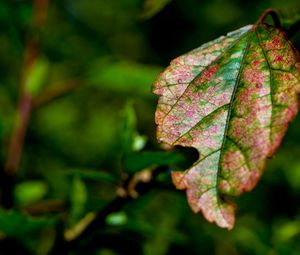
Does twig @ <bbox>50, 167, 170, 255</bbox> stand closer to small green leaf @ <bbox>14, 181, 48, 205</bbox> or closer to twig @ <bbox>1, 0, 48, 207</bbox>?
twig @ <bbox>1, 0, 48, 207</bbox>

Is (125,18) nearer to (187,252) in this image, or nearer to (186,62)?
(187,252)

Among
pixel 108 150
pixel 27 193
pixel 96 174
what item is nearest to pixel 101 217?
pixel 96 174

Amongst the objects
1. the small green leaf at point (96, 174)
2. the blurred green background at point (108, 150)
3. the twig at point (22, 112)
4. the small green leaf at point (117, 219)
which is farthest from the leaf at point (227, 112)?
the twig at point (22, 112)

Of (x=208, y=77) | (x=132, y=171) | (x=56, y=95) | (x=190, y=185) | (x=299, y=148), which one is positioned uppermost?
(x=208, y=77)

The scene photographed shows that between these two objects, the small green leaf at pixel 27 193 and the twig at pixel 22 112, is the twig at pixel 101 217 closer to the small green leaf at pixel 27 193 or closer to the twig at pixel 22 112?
the twig at pixel 22 112

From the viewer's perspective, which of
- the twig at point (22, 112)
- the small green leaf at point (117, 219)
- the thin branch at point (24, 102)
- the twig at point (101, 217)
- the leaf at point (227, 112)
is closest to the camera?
the leaf at point (227, 112)

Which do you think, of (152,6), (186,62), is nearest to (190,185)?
(186,62)
